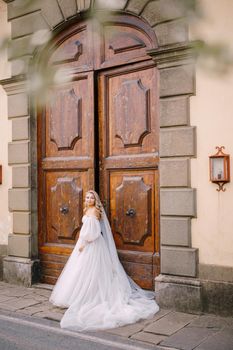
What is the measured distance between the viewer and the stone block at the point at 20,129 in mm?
6973

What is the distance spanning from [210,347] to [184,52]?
3482mm

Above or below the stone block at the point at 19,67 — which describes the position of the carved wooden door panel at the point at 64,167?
below

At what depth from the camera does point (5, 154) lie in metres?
7.32

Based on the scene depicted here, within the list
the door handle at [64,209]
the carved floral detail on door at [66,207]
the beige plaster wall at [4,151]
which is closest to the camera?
the carved floral detail on door at [66,207]

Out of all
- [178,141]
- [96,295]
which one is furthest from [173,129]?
[96,295]

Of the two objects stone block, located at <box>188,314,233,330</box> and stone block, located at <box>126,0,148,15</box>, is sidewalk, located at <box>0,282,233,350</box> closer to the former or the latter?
stone block, located at <box>188,314,233,330</box>

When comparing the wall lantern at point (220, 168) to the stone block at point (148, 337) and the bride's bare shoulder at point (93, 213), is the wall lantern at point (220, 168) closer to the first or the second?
the bride's bare shoulder at point (93, 213)

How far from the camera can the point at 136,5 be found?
5.93 metres

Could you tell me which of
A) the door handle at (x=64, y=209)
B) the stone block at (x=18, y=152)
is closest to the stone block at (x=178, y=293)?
the door handle at (x=64, y=209)

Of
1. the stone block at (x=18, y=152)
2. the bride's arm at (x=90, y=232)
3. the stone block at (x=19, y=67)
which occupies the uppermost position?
the stone block at (x=19, y=67)

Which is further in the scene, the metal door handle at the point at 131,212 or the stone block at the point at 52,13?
the stone block at the point at 52,13

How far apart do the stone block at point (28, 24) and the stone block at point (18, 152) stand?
173cm

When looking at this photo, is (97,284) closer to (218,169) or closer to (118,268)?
(118,268)

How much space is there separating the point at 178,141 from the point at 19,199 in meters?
2.96
